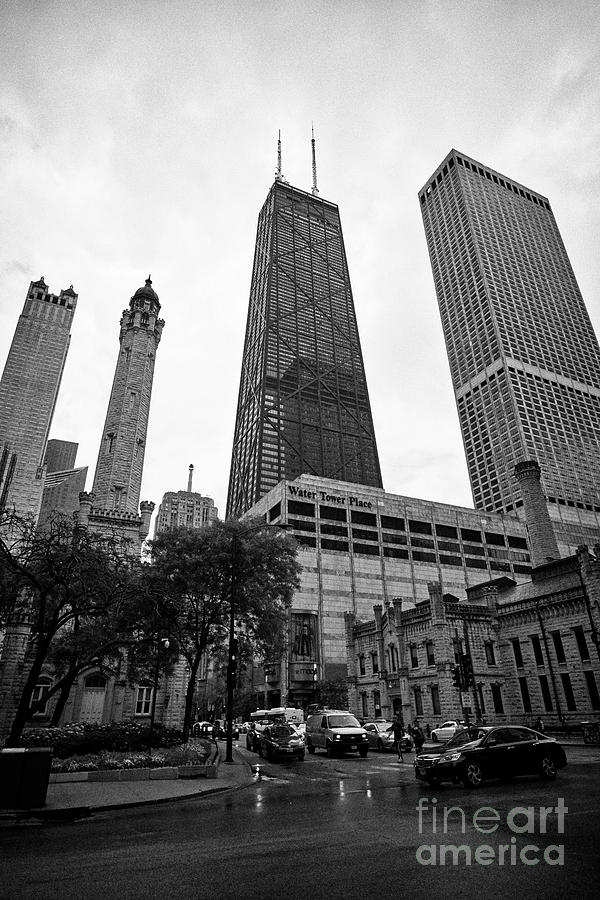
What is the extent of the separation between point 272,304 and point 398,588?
127831mm

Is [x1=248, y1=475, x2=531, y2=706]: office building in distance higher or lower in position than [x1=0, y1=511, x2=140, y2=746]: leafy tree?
higher

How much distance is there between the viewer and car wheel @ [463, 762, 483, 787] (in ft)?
46.2

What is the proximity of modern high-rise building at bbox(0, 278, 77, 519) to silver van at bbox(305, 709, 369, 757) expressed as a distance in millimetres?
97659

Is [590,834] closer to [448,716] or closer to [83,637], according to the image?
[83,637]

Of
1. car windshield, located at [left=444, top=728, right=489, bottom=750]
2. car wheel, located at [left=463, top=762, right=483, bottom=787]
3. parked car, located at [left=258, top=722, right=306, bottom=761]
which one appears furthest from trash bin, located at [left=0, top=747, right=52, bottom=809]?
parked car, located at [left=258, top=722, right=306, bottom=761]

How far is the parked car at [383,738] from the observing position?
28.4m

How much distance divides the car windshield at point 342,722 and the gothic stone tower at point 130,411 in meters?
64.2

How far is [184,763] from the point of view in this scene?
61.6 feet

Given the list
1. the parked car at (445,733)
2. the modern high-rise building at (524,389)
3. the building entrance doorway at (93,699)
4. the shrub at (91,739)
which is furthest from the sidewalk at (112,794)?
the modern high-rise building at (524,389)

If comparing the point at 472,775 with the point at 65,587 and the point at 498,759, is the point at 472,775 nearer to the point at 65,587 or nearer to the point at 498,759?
the point at 498,759

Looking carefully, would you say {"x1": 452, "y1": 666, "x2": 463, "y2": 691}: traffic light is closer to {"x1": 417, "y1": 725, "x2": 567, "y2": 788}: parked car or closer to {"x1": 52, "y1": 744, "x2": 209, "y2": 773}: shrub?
Result: {"x1": 417, "y1": 725, "x2": 567, "y2": 788}: parked car

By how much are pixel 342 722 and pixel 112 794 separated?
16.5 metres

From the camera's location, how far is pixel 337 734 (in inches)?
1021

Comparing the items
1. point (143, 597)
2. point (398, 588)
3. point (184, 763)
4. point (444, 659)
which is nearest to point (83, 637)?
point (143, 597)
